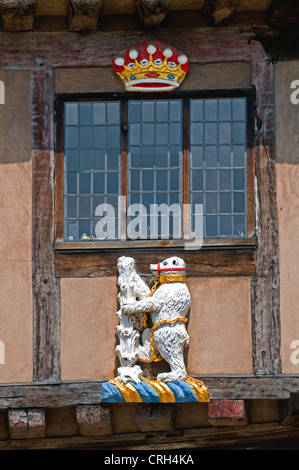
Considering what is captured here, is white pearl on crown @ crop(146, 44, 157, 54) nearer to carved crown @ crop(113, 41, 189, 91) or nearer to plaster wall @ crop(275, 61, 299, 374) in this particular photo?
carved crown @ crop(113, 41, 189, 91)

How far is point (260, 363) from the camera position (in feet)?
45.1

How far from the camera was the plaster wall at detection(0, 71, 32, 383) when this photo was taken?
13859 mm

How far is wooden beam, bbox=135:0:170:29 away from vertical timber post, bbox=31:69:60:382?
3.59 ft

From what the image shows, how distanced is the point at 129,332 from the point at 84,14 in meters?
3.19

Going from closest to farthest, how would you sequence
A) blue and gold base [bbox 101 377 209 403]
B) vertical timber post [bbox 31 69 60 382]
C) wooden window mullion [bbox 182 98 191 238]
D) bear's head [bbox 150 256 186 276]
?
blue and gold base [bbox 101 377 209 403]
bear's head [bbox 150 256 186 276]
vertical timber post [bbox 31 69 60 382]
wooden window mullion [bbox 182 98 191 238]

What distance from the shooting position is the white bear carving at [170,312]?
1364 cm

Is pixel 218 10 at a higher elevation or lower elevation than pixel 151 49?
higher

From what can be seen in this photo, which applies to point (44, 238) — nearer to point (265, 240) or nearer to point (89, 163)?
point (89, 163)

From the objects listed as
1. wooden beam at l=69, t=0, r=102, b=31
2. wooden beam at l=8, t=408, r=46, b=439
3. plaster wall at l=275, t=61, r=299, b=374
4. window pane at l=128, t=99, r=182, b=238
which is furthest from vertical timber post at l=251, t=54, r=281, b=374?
wooden beam at l=8, t=408, r=46, b=439

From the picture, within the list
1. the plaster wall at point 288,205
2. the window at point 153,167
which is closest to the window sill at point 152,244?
the window at point 153,167

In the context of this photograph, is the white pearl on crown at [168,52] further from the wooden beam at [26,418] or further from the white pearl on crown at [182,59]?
the wooden beam at [26,418]

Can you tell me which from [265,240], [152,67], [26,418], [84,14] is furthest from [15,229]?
[265,240]

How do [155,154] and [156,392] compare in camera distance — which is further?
[155,154]

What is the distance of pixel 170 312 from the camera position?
540 inches
